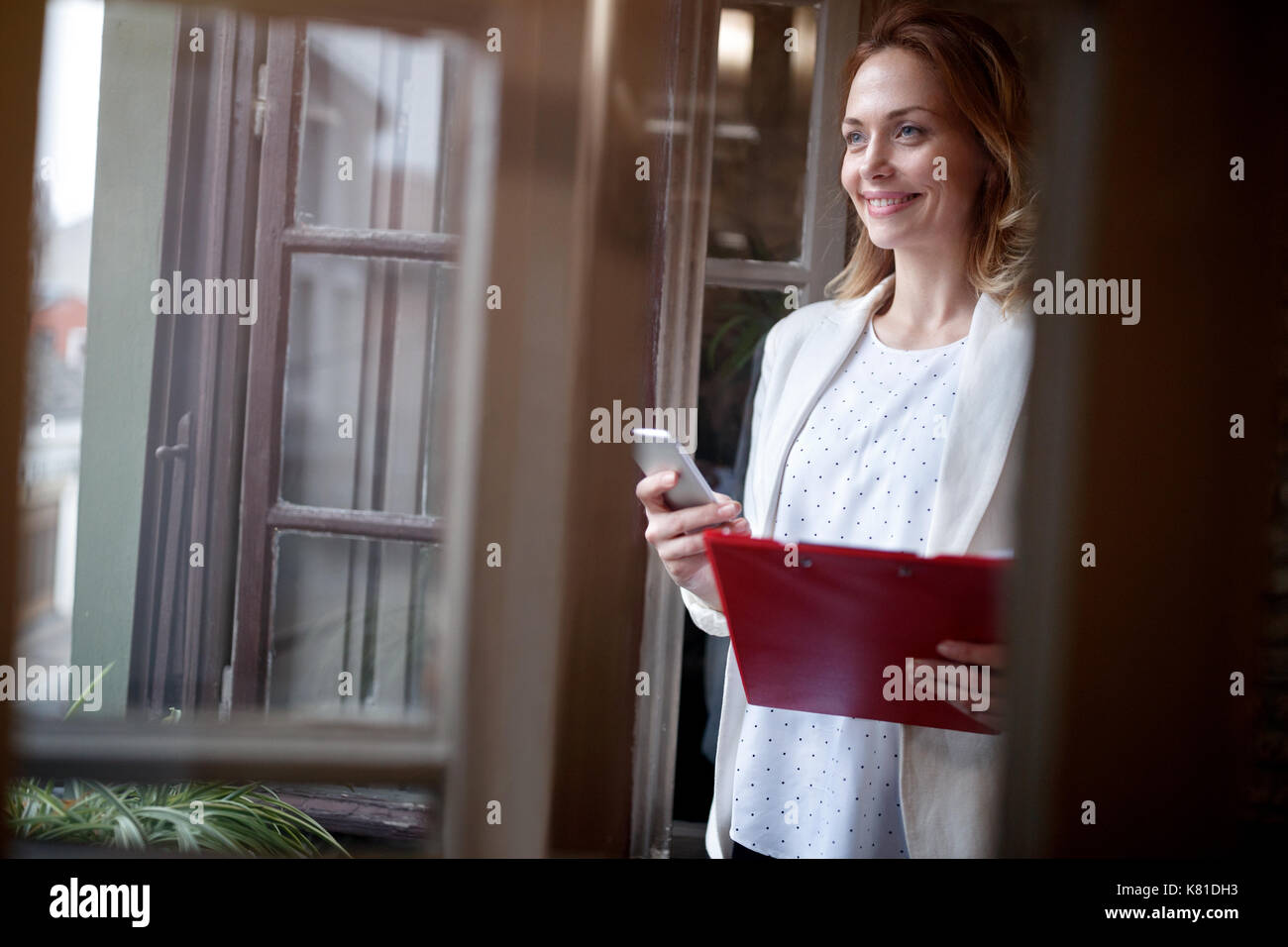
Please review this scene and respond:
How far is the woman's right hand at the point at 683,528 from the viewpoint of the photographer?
4.88ft

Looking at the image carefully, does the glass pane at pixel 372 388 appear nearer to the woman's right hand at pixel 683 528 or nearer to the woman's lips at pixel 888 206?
the woman's right hand at pixel 683 528

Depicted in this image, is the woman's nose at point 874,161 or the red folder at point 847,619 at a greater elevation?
the woman's nose at point 874,161

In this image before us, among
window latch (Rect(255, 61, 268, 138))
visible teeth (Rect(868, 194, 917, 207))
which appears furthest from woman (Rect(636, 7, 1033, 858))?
window latch (Rect(255, 61, 268, 138))

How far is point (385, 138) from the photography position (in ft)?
5.30

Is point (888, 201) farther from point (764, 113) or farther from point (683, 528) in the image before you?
A: point (683, 528)

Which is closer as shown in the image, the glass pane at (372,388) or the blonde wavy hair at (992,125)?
the blonde wavy hair at (992,125)

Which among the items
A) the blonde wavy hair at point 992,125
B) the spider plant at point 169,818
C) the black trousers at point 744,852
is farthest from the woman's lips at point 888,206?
the spider plant at point 169,818

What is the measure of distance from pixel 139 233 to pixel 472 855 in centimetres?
108

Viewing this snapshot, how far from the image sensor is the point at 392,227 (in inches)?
63.9

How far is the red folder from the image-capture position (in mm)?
1414

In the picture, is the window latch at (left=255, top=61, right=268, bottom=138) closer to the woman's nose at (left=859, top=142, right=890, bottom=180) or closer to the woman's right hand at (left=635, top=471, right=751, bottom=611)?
the woman's right hand at (left=635, top=471, right=751, bottom=611)

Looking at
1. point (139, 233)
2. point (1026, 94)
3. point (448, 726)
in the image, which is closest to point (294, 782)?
point (448, 726)

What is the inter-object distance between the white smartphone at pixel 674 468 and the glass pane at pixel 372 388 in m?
0.37

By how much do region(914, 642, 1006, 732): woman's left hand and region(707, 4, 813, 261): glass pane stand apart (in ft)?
2.25
